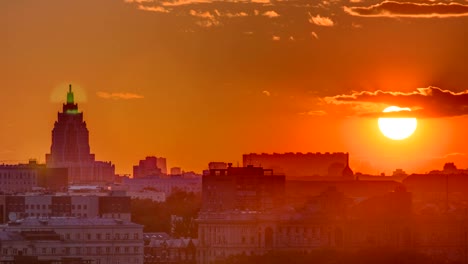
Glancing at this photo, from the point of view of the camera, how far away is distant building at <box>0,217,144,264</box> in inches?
7387

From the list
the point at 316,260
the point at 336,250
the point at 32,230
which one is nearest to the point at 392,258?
the point at 316,260

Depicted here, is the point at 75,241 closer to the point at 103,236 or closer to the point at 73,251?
the point at 73,251

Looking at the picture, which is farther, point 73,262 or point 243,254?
point 243,254

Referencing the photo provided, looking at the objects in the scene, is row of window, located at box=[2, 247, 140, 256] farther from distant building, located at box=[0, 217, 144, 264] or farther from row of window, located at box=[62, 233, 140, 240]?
row of window, located at box=[62, 233, 140, 240]

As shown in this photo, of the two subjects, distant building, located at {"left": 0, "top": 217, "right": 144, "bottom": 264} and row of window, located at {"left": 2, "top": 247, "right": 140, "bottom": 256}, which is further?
distant building, located at {"left": 0, "top": 217, "right": 144, "bottom": 264}

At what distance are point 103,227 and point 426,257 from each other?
2705 cm

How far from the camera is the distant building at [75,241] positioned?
187625 millimetres

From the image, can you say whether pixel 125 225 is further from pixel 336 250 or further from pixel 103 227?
pixel 336 250

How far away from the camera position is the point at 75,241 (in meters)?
195

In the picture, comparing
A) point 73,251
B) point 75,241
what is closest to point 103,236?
point 75,241

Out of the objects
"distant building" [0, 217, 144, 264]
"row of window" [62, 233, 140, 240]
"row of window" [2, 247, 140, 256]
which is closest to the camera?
"row of window" [2, 247, 140, 256]

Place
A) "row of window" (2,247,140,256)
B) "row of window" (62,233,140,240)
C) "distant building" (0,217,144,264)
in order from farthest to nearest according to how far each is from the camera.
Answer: "row of window" (62,233,140,240) → "distant building" (0,217,144,264) → "row of window" (2,247,140,256)

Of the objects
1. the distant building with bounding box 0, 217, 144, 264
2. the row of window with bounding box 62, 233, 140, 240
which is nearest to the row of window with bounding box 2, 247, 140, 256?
the distant building with bounding box 0, 217, 144, 264

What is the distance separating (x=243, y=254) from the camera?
197 m
